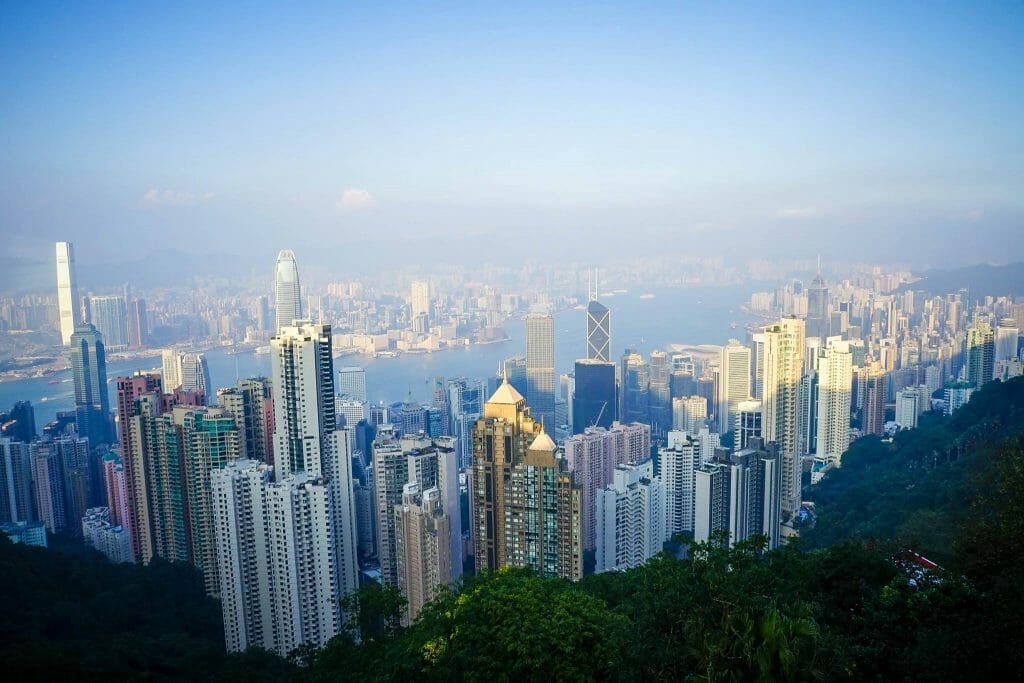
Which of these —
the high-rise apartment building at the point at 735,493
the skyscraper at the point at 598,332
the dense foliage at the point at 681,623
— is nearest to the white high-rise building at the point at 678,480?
the high-rise apartment building at the point at 735,493

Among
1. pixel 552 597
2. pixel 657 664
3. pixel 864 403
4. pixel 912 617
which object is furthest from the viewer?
pixel 864 403

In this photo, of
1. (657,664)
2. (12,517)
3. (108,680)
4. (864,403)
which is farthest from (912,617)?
(864,403)

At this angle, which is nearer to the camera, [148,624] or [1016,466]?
[1016,466]

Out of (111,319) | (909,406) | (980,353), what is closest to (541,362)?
(909,406)

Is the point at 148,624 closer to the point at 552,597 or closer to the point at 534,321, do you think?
the point at 552,597

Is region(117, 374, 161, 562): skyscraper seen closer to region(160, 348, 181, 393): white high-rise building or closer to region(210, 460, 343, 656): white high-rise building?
region(160, 348, 181, 393): white high-rise building

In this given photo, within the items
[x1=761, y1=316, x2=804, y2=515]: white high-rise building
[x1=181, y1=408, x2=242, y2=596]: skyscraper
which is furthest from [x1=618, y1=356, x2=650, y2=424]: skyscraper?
[x1=181, y1=408, x2=242, y2=596]: skyscraper

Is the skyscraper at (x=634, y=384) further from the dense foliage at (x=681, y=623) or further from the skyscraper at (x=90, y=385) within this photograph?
the skyscraper at (x=90, y=385)
